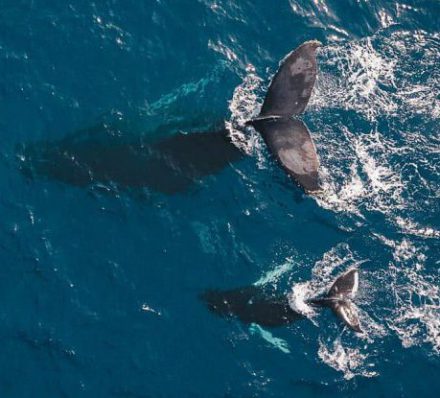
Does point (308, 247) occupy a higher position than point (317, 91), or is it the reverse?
point (317, 91)

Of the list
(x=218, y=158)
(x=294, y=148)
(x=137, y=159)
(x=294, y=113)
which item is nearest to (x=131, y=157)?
(x=137, y=159)

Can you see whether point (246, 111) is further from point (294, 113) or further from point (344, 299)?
point (344, 299)

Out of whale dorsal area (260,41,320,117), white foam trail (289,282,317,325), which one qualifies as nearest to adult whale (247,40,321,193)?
Result: whale dorsal area (260,41,320,117)

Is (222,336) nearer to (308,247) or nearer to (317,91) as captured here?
(308,247)

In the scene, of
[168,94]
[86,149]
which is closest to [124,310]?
[86,149]

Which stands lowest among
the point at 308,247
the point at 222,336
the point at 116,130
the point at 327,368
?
the point at 327,368

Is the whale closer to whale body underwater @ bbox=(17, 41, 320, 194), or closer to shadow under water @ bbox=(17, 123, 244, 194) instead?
whale body underwater @ bbox=(17, 41, 320, 194)
